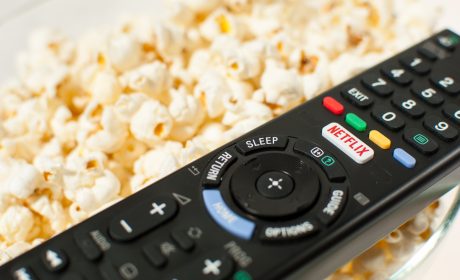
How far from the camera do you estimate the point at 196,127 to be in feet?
1.59

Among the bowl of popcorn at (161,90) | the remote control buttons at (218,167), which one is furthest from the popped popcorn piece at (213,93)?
the remote control buttons at (218,167)

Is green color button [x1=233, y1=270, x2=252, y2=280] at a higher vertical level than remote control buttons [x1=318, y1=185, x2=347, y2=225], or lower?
higher

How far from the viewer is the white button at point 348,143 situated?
0.38 meters

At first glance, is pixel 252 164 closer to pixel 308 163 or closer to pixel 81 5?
pixel 308 163

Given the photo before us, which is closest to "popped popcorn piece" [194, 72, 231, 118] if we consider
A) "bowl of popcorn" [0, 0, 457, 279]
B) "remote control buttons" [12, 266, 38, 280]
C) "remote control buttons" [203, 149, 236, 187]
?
"bowl of popcorn" [0, 0, 457, 279]

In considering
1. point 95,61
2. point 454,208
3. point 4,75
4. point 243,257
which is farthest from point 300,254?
point 4,75

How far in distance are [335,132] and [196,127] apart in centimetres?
13

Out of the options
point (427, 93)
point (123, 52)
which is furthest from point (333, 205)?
point (123, 52)

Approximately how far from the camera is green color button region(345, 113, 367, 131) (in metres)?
0.40

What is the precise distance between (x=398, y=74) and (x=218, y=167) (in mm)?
159

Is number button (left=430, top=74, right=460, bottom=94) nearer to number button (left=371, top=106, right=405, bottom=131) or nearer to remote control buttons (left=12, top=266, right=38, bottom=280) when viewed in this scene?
number button (left=371, top=106, right=405, bottom=131)

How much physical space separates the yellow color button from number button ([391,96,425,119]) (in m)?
0.03

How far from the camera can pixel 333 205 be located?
353 millimetres

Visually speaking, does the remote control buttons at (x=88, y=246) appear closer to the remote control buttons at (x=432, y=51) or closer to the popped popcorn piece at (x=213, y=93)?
the popped popcorn piece at (x=213, y=93)
